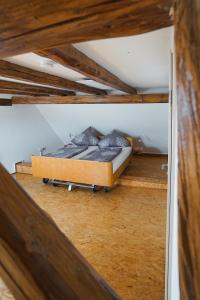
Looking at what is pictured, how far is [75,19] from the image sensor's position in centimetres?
44

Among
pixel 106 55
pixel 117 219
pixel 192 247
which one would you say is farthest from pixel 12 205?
pixel 117 219

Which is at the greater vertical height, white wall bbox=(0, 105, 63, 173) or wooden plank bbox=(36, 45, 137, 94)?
wooden plank bbox=(36, 45, 137, 94)

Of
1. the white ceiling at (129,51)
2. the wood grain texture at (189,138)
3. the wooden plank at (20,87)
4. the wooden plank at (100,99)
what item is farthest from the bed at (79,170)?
the wood grain texture at (189,138)

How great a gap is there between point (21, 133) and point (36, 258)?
→ 210 inches

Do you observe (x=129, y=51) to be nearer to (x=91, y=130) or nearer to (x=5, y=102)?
(x=5, y=102)

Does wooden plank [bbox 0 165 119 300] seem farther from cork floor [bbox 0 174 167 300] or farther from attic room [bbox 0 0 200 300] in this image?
cork floor [bbox 0 174 167 300]

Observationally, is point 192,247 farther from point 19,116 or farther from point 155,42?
point 19,116

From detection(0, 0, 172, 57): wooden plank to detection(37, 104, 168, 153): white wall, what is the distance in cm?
467

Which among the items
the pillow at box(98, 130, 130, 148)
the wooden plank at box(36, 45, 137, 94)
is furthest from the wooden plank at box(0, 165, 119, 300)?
the pillow at box(98, 130, 130, 148)

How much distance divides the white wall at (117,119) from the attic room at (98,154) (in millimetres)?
40

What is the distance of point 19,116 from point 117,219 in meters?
3.58

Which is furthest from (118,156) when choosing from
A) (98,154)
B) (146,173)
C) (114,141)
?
(114,141)

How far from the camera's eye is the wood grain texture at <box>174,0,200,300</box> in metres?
0.33

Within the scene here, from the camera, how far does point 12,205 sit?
50 cm
